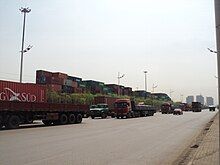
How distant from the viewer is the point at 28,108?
25.7 metres

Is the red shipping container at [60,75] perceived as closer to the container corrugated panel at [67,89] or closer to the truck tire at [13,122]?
the container corrugated panel at [67,89]

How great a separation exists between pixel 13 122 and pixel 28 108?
5.40 feet

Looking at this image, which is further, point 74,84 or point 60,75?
point 74,84

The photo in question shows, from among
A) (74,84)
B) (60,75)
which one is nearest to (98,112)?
(60,75)

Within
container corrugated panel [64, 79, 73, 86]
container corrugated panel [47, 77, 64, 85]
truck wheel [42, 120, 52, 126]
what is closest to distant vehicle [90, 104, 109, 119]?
truck wheel [42, 120, 52, 126]

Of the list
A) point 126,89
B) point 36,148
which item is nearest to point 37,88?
point 36,148

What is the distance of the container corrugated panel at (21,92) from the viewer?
26309 millimetres

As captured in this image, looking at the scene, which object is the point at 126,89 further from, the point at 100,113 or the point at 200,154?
the point at 200,154

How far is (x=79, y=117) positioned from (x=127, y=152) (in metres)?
21.5

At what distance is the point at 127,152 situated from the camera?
464 inches

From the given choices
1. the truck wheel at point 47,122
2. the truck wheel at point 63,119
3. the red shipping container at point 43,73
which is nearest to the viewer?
the truck wheel at point 47,122

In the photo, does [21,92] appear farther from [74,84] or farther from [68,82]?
[74,84]

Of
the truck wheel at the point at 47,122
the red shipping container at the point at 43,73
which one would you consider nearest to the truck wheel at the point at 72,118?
the truck wheel at the point at 47,122

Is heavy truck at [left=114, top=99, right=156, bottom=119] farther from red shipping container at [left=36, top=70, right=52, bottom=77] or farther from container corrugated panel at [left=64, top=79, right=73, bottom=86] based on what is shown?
container corrugated panel at [left=64, top=79, right=73, bottom=86]
